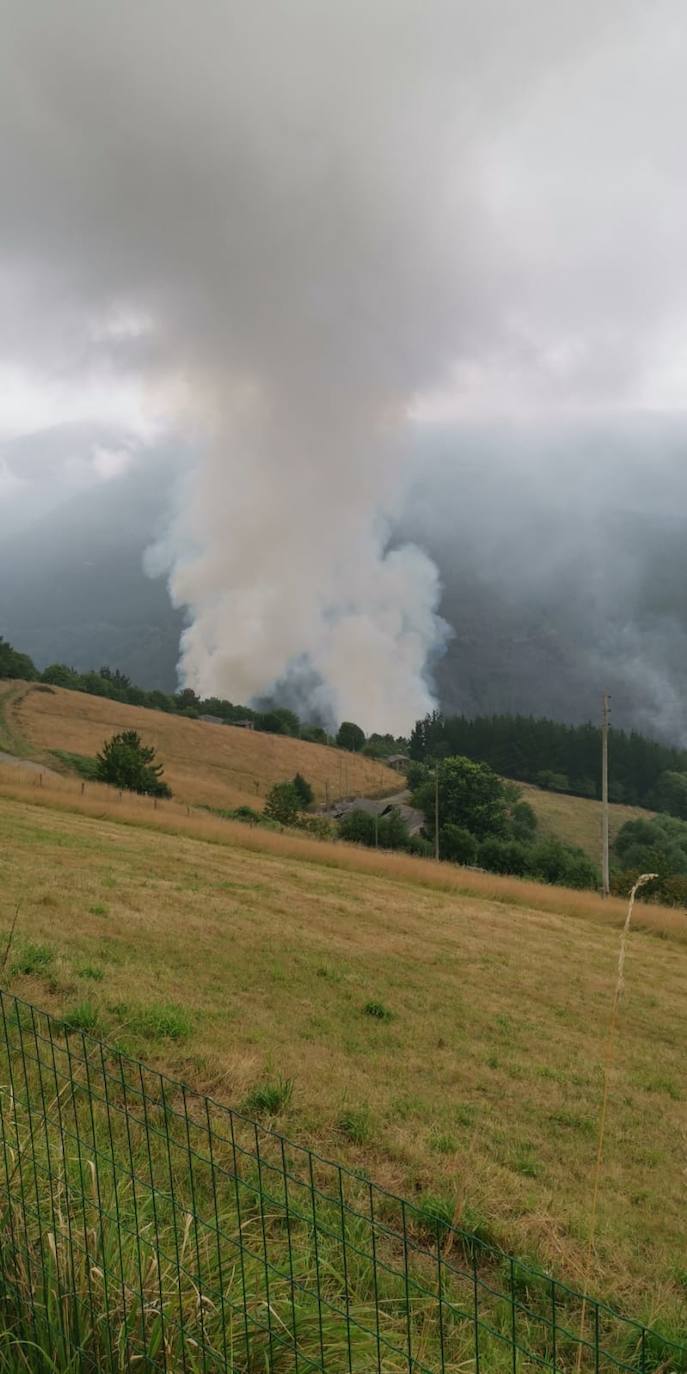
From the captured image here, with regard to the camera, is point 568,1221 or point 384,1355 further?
point 568,1221

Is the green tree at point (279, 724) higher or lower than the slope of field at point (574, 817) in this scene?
higher

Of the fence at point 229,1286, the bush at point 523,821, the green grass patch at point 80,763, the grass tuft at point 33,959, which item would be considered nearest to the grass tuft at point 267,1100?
the fence at point 229,1286

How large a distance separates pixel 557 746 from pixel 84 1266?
14340 cm

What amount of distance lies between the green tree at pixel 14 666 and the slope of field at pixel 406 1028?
100 m

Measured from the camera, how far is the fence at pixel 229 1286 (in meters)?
3.32

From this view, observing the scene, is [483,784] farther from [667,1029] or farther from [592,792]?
[667,1029]

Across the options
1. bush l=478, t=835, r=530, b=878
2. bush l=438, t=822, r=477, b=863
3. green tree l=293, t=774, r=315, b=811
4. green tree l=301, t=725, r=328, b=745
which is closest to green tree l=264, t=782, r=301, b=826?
bush l=438, t=822, r=477, b=863

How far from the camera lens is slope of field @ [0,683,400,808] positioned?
74.5m

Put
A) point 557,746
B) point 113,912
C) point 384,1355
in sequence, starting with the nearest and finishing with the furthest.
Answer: point 384,1355
point 113,912
point 557,746

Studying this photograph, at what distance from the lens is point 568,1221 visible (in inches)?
244

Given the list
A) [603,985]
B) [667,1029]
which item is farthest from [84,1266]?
[603,985]

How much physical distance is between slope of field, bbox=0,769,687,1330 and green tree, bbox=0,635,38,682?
329 feet

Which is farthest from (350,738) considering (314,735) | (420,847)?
(420,847)

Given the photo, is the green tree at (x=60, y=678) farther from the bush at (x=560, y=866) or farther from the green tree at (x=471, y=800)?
the bush at (x=560, y=866)
